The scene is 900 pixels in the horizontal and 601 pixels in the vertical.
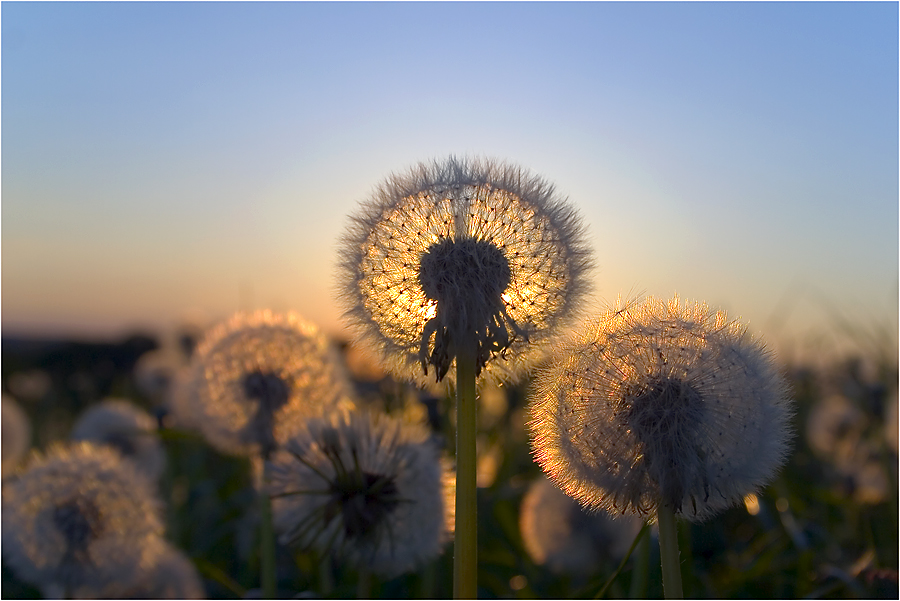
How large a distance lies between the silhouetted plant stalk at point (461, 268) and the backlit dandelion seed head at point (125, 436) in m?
4.19

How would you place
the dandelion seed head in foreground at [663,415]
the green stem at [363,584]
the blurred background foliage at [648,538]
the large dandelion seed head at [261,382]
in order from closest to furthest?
the dandelion seed head in foreground at [663,415] < the green stem at [363,584] < the blurred background foliage at [648,538] < the large dandelion seed head at [261,382]

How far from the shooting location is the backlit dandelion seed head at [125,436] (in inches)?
219

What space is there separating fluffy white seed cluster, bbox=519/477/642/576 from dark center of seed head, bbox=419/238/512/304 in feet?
7.80

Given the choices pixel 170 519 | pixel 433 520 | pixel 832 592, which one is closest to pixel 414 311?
pixel 433 520

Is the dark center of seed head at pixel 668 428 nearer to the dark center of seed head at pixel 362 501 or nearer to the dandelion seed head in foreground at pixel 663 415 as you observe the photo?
the dandelion seed head in foreground at pixel 663 415

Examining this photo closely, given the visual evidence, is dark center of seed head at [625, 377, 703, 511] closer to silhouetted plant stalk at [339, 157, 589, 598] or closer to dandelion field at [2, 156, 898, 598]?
dandelion field at [2, 156, 898, 598]

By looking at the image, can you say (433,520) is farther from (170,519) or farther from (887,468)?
(887,468)

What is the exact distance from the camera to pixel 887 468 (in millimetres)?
4746

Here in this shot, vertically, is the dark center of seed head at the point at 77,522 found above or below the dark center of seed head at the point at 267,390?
below

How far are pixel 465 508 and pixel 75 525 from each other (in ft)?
8.35

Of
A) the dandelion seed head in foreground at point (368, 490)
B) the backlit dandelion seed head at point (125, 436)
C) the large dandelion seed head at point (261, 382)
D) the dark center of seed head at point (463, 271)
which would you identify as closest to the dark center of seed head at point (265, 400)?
the large dandelion seed head at point (261, 382)

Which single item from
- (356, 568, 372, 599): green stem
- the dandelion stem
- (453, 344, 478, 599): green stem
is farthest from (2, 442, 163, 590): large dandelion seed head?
(453, 344, 478, 599): green stem

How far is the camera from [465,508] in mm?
1640

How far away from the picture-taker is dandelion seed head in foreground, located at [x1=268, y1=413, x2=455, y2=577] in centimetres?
273
